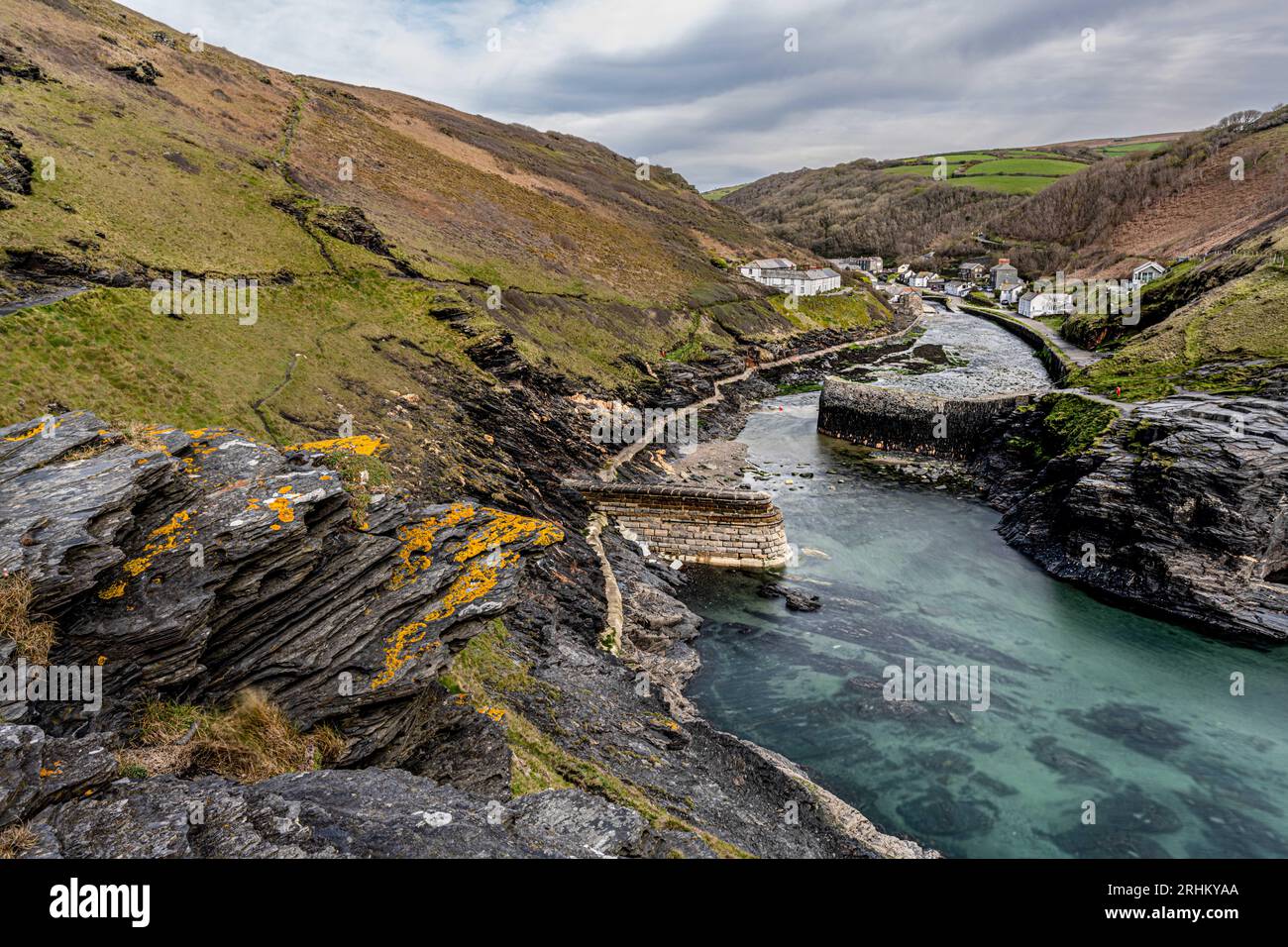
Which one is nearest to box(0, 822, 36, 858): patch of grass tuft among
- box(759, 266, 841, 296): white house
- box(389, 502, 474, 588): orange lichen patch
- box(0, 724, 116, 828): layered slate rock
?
box(0, 724, 116, 828): layered slate rock

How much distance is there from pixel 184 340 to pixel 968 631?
33586mm

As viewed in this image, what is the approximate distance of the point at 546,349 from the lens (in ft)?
157

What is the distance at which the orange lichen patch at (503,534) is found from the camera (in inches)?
501

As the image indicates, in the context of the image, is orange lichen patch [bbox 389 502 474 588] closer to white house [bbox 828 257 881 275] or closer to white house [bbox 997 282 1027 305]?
white house [bbox 997 282 1027 305]

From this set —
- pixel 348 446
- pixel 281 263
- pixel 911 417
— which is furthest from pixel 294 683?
pixel 911 417

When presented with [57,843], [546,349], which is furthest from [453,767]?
[546,349]

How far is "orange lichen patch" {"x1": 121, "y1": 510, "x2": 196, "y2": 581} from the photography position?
29.5 ft

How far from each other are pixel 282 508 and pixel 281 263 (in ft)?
103

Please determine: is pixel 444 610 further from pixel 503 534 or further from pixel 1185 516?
pixel 1185 516

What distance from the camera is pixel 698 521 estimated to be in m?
32.5

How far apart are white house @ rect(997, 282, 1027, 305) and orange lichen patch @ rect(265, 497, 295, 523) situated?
145316 millimetres

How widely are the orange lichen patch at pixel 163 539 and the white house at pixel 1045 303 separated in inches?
4807

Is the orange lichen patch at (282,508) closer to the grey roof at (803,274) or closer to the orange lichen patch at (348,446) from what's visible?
the orange lichen patch at (348,446)
